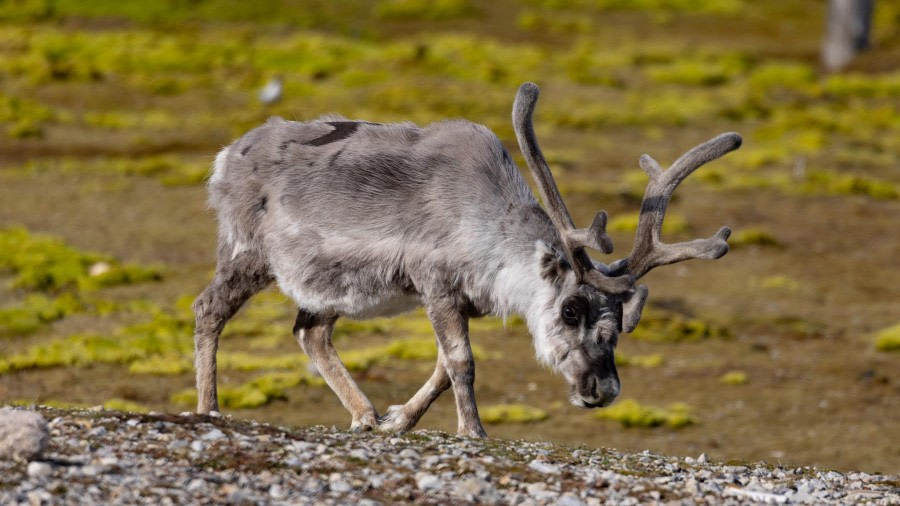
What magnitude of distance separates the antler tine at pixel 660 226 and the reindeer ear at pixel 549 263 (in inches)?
17.2

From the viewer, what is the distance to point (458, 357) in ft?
37.0

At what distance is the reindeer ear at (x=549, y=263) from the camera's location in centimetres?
1105

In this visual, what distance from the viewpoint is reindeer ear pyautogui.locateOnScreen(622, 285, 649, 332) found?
1049 cm

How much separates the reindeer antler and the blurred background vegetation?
3.88 ft

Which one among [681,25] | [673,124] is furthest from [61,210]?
[681,25]

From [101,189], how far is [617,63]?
2720 cm

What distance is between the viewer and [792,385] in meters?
22.0

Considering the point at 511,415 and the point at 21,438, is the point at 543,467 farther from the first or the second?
the point at 511,415

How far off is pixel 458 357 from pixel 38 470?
3.99m

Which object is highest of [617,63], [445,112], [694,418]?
[617,63]

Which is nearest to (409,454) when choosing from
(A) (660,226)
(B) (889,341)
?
(A) (660,226)

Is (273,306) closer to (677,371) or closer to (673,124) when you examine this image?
(677,371)

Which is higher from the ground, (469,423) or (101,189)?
(101,189)

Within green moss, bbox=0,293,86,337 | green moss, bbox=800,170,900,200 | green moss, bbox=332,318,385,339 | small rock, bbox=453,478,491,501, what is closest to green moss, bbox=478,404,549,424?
green moss, bbox=332,318,385,339
